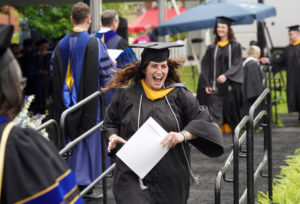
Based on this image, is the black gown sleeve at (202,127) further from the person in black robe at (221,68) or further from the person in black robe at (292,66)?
the person in black robe at (292,66)

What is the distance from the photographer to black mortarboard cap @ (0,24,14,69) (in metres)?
2.54

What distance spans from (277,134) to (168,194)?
726cm

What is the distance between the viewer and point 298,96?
12.8 metres

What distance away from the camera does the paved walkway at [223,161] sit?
7.17m

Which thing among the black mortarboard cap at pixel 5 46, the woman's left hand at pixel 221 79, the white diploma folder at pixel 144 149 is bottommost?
the woman's left hand at pixel 221 79

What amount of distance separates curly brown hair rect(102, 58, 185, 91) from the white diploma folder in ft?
1.62

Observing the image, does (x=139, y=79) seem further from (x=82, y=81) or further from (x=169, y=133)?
(x=82, y=81)

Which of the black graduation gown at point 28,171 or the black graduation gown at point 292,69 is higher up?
the black graduation gown at point 28,171

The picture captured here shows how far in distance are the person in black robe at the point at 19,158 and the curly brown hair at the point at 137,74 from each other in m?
2.16

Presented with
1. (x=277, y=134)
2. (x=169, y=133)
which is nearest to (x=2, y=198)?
(x=169, y=133)

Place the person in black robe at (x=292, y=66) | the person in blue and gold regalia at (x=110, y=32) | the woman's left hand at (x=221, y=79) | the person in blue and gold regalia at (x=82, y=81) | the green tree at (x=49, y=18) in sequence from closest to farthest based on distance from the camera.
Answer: the person in blue and gold regalia at (x=82, y=81), the person in blue and gold regalia at (x=110, y=32), the woman's left hand at (x=221, y=79), the person in black robe at (x=292, y=66), the green tree at (x=49, y=18)

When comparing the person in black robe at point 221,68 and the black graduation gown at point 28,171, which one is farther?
the person in black robe at point 221,68

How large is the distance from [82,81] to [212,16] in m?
5.53

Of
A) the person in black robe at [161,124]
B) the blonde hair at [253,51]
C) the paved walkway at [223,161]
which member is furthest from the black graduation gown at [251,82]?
the person in black robe at [161,124]
